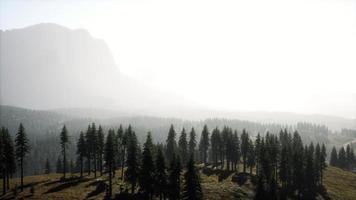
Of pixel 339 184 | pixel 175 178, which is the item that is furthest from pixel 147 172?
pixel 339 184

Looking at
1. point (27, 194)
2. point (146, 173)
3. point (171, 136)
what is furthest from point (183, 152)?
point (27, 194)

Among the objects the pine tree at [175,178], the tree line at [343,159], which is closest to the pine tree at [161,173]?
the pine tree at [175,178]

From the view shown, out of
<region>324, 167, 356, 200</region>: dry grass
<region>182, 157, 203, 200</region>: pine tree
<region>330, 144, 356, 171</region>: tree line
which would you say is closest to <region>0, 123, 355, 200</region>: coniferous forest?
<region>182, 157, 203, 200</region>: pine tree

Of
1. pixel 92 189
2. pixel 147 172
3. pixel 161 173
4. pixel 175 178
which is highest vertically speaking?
pixel 161 173

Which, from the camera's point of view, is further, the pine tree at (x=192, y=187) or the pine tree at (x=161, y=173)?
the pine tree at (x=161, y=173)

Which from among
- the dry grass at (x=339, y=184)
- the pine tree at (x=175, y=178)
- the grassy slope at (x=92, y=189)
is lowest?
the dry grass at (x=339, y=184)

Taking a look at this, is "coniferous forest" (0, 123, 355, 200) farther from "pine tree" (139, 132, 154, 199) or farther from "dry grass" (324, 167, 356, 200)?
"dry grass" (324, 167, 356, 200)

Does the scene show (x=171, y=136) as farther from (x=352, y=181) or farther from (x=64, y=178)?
(x=352, y=181)

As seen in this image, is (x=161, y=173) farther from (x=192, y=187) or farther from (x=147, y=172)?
(x=192, y=187)

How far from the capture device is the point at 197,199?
159 ft

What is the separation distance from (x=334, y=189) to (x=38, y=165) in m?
176

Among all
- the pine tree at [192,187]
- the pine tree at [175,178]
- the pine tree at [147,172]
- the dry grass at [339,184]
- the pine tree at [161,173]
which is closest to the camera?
the pine tree at [192,187]

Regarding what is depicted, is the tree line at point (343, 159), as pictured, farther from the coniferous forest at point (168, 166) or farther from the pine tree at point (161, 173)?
the pine tree at point (161, 173)

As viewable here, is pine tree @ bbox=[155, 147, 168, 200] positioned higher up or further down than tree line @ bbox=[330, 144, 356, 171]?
higher up
